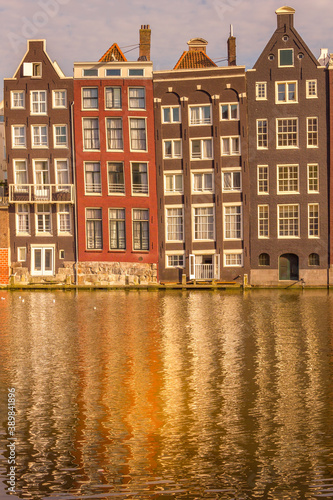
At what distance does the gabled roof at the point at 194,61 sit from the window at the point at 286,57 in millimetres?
6313

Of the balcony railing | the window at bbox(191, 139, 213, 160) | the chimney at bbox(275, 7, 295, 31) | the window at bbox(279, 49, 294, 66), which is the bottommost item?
the balcony railing

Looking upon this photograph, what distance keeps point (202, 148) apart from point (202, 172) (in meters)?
2.02

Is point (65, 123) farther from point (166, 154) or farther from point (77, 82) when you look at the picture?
point (166, 154)

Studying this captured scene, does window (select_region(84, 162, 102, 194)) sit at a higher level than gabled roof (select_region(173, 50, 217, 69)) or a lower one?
lower

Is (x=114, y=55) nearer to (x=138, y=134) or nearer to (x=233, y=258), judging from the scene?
(x=138, y=134)

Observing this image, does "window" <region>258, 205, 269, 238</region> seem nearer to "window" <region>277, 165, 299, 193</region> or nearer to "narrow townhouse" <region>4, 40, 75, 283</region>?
"window" <region>277, 165, 299, 193</region>

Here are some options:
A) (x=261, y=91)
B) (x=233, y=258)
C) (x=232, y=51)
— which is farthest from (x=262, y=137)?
(x=233, y=258)

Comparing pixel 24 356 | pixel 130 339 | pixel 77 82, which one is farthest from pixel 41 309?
pixel 77 82

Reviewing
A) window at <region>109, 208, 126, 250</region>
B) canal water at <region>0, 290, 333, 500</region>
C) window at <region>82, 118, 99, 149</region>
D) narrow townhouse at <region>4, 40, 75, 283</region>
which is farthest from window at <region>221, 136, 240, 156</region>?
canal water at <region>0, 290, 333, 500</region>

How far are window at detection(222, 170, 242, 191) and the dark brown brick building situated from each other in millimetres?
1146

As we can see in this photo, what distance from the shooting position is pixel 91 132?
204ft

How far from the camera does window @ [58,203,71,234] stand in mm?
62750

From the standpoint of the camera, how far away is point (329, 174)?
5931 cm

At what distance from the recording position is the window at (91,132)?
6200 cm
